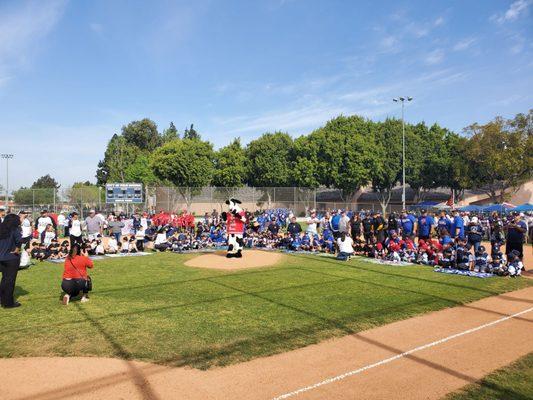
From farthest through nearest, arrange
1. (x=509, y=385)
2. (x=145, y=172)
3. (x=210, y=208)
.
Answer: (x=145, y=172) < (x=210, y=208) < (x=509, y=385)

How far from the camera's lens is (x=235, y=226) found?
1655cm

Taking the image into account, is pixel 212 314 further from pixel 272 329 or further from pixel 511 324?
pixel 511 324

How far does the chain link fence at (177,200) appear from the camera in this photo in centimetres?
3572

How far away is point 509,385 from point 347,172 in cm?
4548

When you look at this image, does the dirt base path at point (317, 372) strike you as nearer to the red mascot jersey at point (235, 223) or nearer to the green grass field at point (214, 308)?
the green grass field at point (214, 308)

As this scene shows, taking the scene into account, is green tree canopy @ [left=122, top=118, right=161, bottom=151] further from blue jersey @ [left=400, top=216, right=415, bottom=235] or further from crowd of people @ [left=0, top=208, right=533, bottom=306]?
blue jersey @ [left=400, top=216, right=415, bottom=235]

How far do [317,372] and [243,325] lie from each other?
2.46 m

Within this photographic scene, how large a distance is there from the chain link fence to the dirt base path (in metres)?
30.6

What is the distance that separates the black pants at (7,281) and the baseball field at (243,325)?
0.52 m

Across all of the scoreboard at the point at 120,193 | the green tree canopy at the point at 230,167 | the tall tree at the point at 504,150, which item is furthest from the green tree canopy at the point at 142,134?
the tall tree at the point at 504,150

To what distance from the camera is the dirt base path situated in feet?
17.8

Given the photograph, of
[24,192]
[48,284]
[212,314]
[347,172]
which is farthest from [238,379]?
[347,172]

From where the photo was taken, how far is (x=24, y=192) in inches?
1431

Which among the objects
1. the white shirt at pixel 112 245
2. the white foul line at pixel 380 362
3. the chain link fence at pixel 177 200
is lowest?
the white foul line at pixel 380 362
